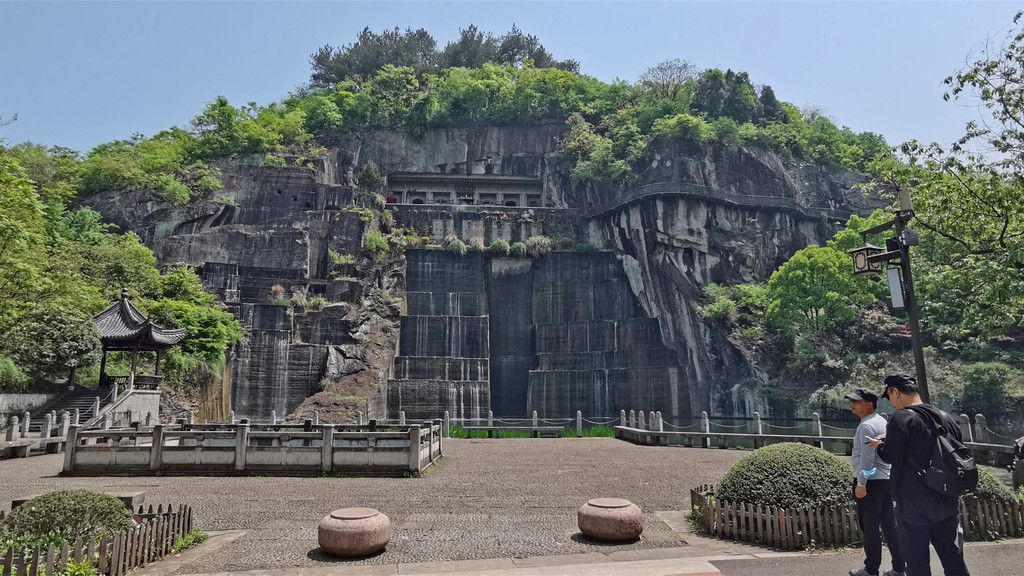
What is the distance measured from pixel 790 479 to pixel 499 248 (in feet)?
129

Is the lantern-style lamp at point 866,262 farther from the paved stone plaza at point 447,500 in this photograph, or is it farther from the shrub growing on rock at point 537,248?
the shrub growing on rock at point 537,248

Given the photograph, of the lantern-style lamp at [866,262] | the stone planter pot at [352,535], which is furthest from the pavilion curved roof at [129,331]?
the lantern-style lamp at [866,262]

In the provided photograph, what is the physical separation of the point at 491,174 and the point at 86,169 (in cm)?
3450

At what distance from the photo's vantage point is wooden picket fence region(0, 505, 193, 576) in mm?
5496

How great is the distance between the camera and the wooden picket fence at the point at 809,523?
25.1ft

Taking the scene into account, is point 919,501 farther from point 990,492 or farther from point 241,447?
point 241,447

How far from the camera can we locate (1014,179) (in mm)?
15008

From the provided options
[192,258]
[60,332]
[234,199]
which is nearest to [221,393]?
[60,332]

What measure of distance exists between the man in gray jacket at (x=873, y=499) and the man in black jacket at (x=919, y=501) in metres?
0.62

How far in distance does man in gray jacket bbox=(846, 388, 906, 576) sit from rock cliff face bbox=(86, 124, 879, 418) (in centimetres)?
3113

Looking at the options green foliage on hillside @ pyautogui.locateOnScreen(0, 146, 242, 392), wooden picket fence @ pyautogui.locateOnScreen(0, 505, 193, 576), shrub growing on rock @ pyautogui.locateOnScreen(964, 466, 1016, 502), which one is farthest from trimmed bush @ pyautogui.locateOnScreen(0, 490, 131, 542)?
green foliage on hillside @ pyautogui.locateOnScreen(0, 146, 242, 392)

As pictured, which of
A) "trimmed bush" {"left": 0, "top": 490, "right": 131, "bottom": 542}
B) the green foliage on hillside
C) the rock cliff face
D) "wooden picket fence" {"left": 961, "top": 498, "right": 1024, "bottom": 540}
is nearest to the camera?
"trimmed bush" {"left": 0, "top": 490, "right": 131, "bottom": 542}

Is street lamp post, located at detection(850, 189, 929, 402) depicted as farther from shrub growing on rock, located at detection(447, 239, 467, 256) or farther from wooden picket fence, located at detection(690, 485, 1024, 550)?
shrub growing on rock, located at detection(447, 239, 467, 256)

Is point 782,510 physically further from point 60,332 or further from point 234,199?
point 234,199
